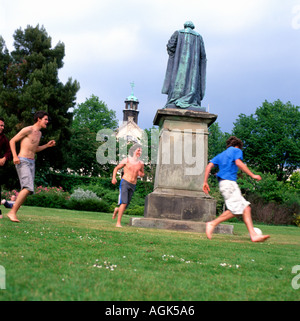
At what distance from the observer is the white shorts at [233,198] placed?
681cm

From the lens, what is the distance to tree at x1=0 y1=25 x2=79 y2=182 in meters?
30.7

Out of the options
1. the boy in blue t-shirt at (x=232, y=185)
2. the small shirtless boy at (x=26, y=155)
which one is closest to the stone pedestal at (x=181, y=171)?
the small shirtless boy at (x=26, y=155)

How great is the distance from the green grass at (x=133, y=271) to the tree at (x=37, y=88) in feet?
83.0

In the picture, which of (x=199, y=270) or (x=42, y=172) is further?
(x=42, y=172)

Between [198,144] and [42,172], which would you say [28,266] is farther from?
[42,172]

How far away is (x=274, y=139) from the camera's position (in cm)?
4281

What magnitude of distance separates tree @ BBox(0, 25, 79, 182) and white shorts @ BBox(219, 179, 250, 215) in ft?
82.4

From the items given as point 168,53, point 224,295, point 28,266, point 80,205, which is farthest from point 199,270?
point 80,205

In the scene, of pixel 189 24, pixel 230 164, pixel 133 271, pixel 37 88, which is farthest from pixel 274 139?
pixel 133 271

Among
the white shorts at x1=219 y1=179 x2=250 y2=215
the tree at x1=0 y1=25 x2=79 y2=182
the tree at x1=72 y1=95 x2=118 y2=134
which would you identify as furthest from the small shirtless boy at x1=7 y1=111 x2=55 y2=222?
the tree at x1=72 y1=95 x2=118 y2=134

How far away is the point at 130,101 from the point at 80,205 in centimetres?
9518

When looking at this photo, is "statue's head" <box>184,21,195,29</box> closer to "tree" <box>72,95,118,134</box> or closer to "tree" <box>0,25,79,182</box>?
"tree" <box>0,25,79,182</box>

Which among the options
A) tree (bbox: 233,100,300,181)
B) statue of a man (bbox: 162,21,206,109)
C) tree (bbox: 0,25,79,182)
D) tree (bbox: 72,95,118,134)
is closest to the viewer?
statue of a man (bbox: 162,21,206,109)
